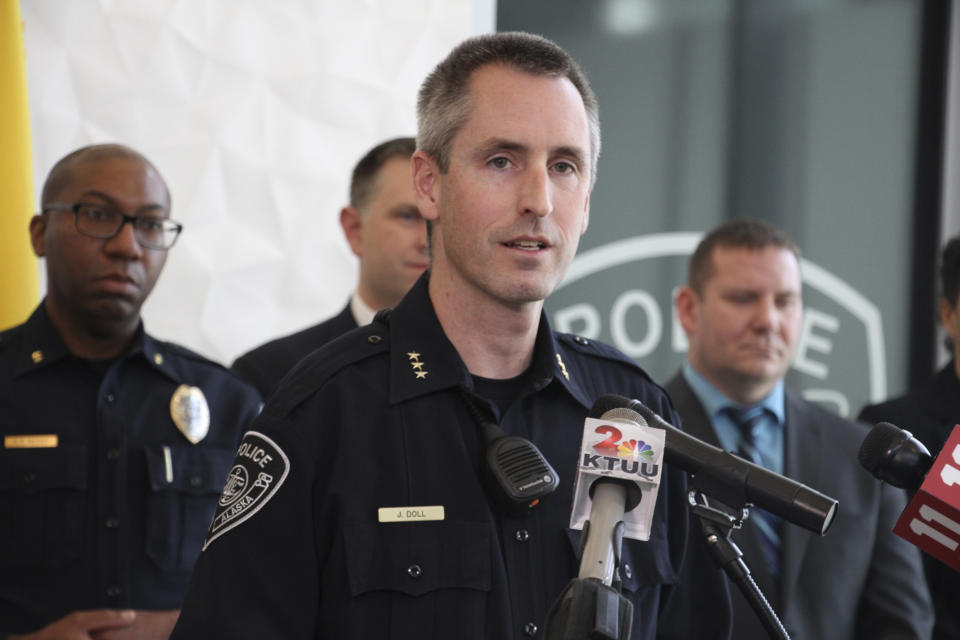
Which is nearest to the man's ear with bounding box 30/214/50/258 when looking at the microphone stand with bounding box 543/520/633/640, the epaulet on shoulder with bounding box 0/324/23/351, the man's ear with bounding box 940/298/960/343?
the epaulet on shoulder with bounding box 0/324/23/351

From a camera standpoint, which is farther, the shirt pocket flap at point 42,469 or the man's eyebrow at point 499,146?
the shirt pocket flap at point 42,469

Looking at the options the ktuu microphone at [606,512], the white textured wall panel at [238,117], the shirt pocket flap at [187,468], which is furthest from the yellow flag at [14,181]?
the ktuu microphone at [606,512]

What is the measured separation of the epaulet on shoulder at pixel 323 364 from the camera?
1579 millimetres

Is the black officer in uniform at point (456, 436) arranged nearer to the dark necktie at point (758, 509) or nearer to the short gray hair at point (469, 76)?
the short gray hair at point (469, 76)

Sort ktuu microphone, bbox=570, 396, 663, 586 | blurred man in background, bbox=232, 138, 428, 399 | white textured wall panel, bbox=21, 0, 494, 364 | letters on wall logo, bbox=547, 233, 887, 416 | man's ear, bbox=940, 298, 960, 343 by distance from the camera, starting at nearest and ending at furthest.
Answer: ktuu microphone, bbox=570, 396, 663, 586 → blurred man in background, bbox=232, 138, 428, 399 → white textured wall panel, bbox=21, 0, 494, 364 → man's ear, bbox=940, 298, 960, 343 → letters on wall logo, bbox=547, 233, 887, 416

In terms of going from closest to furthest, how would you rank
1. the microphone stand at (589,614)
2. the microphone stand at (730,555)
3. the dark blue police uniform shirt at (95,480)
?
the microphone stand at (589,614), the microphone stand at (730,555), the dark blue police uniform shirt at (95,480)

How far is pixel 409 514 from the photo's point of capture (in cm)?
155

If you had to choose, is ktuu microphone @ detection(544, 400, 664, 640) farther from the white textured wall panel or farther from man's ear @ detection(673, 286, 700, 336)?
the white textured wall panel

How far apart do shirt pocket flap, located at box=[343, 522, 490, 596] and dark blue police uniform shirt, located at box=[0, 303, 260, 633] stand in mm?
1048

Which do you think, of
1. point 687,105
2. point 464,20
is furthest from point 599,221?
point 464,20

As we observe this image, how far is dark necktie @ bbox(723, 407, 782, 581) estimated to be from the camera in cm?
275

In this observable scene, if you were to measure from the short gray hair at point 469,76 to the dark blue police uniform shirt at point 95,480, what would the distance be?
1101mm

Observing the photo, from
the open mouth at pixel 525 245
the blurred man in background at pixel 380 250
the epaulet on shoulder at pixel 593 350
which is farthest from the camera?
the blurred man in background at pixel 380 250

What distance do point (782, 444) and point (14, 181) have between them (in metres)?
2.16
